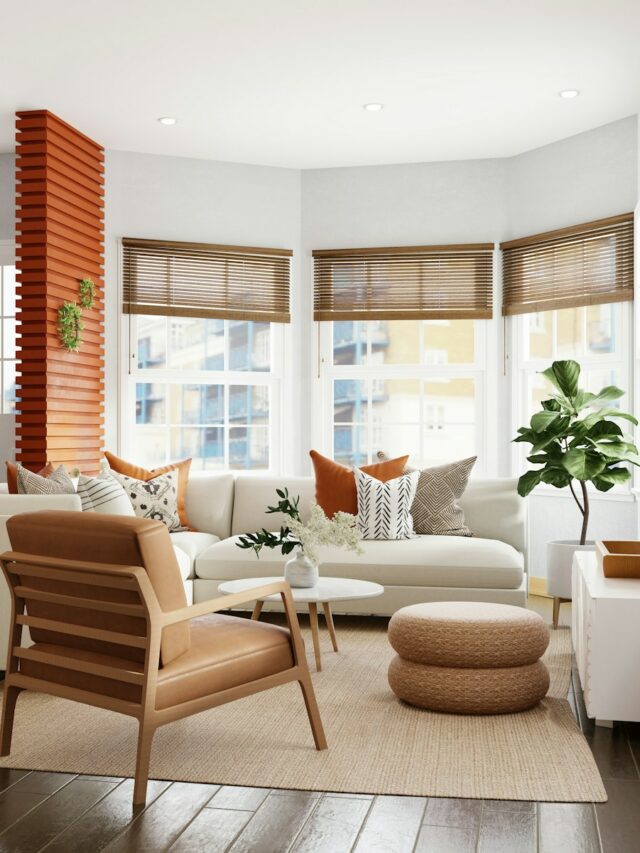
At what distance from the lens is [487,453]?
7168 millimetres

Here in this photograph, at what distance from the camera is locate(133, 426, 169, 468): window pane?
23.4 ft

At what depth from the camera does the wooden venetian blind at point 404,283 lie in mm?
7156

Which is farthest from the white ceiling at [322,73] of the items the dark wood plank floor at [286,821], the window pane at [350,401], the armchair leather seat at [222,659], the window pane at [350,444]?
the dark wood plank floor at [286,821]

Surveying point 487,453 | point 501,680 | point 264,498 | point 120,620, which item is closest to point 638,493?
point 487,453

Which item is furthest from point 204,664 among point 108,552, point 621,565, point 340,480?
point 340,480

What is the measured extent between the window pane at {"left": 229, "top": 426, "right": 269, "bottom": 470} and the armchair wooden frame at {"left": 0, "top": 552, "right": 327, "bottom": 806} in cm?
413

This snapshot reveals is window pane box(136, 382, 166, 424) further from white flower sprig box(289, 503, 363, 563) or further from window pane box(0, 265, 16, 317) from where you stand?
white flower sprig box(289, 503, 363, 563)

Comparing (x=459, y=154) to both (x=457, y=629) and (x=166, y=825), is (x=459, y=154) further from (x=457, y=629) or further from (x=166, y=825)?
(x=166, y=825)

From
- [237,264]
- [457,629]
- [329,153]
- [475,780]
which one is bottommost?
[475,780]

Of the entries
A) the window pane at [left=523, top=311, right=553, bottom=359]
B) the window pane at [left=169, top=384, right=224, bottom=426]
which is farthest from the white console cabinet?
the window pane at [left=169, top=384, right=224, bottom=426]

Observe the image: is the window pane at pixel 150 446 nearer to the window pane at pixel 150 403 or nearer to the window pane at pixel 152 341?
the window pane at pixel 150 403

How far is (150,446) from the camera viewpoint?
716 cm

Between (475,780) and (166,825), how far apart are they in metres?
0.96

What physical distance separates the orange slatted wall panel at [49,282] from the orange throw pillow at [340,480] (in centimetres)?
168
